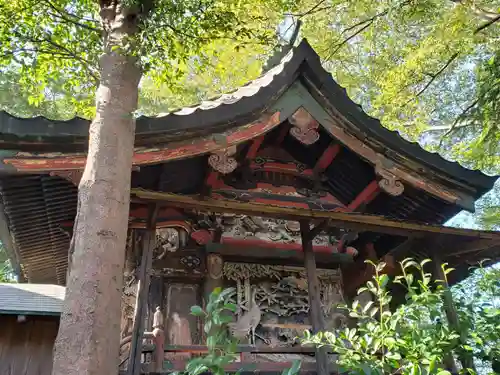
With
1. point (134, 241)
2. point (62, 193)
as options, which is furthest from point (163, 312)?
point (62, 193)

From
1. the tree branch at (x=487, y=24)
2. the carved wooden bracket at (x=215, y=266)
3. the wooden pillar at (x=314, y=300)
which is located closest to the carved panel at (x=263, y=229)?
the carved wooden bracket at (x=215, y=266)

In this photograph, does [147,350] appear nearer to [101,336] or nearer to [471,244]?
[101,336]

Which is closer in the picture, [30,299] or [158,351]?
[158,351]

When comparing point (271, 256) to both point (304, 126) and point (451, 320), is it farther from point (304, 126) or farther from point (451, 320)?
point (451, 320)

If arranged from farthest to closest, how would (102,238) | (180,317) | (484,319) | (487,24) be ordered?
1. (487,24)
2. (180,317)
3. (484,319)
4. (102,238)

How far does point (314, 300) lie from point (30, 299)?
3.09 metres

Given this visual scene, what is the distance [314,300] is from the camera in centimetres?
514

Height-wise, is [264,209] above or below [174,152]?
below

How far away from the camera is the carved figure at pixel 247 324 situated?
5.71 meters

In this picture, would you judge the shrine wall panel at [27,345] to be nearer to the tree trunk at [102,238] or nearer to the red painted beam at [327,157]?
the tree trunk at [102,238]

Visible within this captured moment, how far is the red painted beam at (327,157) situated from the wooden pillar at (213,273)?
1926 millimetres

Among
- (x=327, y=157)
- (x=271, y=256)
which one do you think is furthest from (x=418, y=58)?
(x=271, y=256)

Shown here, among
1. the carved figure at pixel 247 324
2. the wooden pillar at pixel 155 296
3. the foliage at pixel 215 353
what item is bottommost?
the foliage at pixel 215 353

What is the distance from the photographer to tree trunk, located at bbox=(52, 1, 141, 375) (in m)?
2.83
